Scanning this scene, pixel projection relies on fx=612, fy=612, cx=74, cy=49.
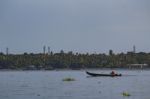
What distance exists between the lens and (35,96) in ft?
265

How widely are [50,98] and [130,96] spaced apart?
35.4 ft

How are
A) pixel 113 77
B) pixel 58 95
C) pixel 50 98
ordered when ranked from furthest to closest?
pixel 113 77, pixel 58 95, pixel 50 98

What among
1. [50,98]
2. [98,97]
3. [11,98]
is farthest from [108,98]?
[11,98]

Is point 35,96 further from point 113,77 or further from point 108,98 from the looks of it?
point 113,77

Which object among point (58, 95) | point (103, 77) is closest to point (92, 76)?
point (103, 77)

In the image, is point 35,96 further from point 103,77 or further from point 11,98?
point 103,77

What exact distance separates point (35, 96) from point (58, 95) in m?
3.73

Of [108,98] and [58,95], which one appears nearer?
[108,98]

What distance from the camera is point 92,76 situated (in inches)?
6383

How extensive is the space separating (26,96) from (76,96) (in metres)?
6.60

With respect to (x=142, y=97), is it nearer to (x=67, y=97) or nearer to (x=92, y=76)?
(x=67, y=97)

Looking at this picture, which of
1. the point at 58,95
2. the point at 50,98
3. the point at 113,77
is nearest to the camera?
the point at 50,98

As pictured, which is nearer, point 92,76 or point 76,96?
point 76,96

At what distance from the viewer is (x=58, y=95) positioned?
3270 inches
